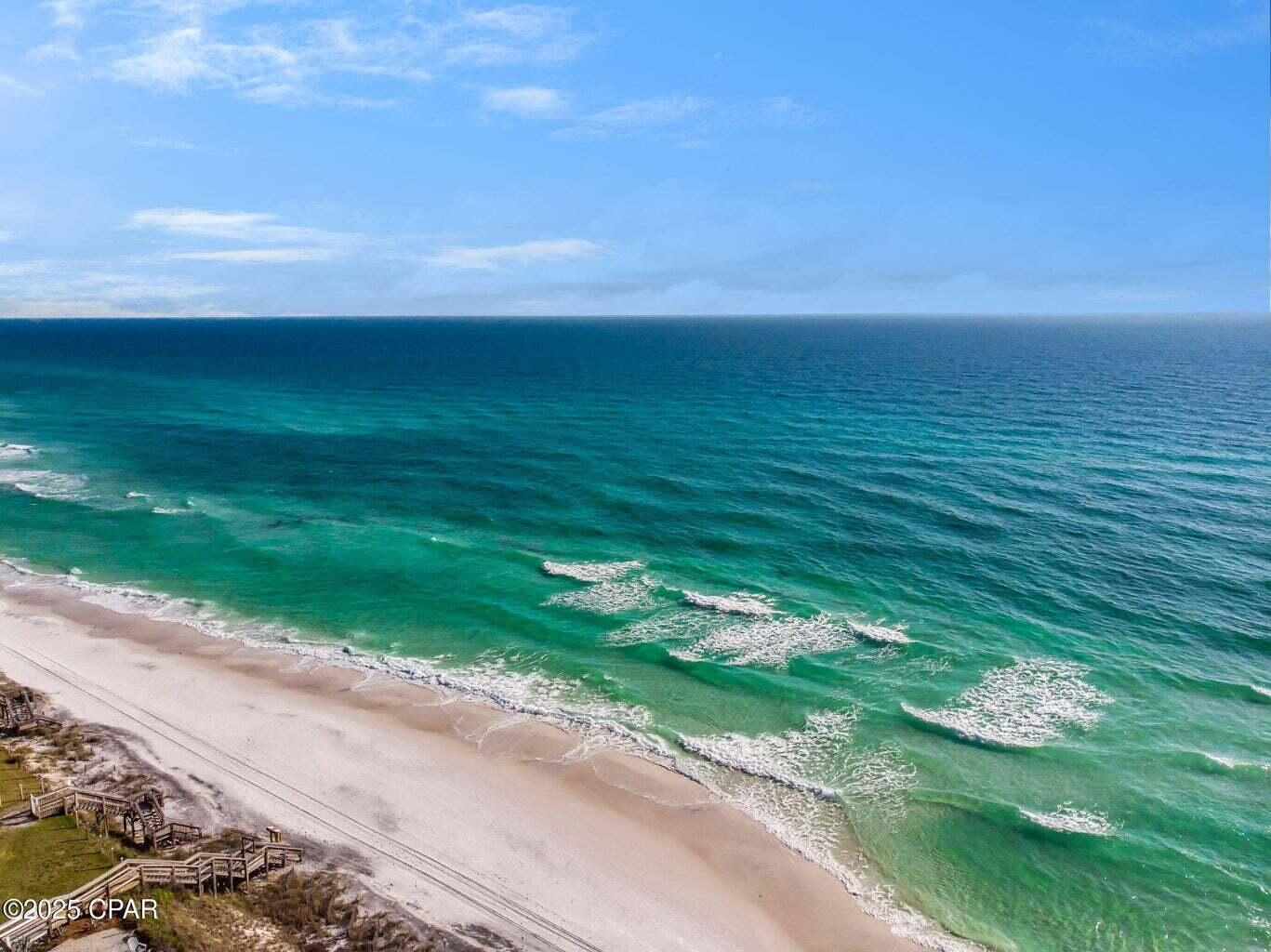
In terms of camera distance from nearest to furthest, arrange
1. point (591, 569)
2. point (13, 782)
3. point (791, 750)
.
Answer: point (13, 782)
point (791, 750)
point (591, 569)

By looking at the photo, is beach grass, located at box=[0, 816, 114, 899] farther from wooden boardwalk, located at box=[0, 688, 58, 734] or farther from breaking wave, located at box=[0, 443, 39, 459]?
breaking wave, located at box=[0, 443, 39, 459]

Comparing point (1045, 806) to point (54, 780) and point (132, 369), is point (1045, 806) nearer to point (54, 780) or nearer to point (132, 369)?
point (54, 780)

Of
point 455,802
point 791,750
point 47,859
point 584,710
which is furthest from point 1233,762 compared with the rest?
point 47,859

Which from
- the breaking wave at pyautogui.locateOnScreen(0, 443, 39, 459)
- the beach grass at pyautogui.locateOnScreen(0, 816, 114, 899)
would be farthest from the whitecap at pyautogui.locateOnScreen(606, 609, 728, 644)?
the breaking wave at pyautogui.locateOnScreen(0, 443, 39, 459)

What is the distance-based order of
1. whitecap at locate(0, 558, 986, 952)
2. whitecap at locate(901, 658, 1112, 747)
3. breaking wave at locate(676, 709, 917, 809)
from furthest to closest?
1. whitecap at locate(901, 658, 1112, 747)
2. breaking wave at locate(676, 709, 917, 809)
3. whitecap at locate(0, 558, 986, 952)

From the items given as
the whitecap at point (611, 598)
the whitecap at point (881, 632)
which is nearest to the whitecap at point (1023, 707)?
the whitecap at point (881, 632)

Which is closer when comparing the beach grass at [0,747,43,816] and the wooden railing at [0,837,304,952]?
the wooden railing at [0,837,304,952]

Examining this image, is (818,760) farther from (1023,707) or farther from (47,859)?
(47,859)
